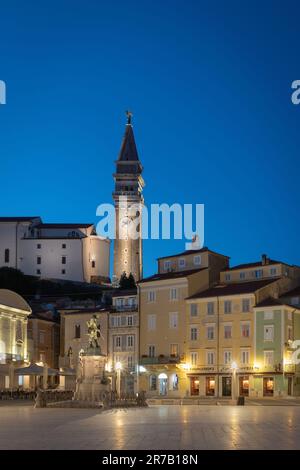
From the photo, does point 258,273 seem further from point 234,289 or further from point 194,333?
point 194,333

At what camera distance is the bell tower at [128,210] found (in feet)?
502

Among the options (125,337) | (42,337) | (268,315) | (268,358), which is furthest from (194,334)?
(42,337)

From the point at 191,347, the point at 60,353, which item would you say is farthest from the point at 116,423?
the point at 60,353

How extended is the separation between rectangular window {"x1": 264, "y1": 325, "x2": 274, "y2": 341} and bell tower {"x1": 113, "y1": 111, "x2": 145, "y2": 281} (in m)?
79.4

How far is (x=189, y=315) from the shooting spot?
77625 millimetres

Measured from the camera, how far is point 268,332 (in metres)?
71.4

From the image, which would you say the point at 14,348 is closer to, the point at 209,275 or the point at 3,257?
the point at 209,275

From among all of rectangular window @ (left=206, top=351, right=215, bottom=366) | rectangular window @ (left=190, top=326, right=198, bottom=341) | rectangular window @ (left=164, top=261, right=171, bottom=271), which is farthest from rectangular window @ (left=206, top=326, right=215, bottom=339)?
rectangular window @ (left=164, top=261, right=171, bottom=271)

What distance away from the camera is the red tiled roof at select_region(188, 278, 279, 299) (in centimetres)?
7388

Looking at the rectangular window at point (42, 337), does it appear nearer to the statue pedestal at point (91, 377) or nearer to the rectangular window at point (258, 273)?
the rectangular window at point (258, 273)

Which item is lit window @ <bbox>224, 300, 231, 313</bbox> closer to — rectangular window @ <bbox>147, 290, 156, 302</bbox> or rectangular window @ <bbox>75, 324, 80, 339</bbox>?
rectangular window @ <bbox>147, 290, 156, 302</bbox>

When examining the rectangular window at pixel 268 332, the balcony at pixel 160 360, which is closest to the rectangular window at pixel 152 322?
the balcony at pixel 160 360

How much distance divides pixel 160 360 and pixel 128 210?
81.9m
